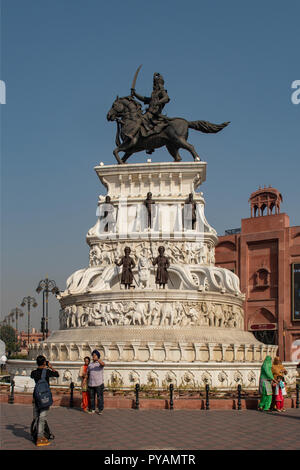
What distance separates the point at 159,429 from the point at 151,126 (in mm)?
26390

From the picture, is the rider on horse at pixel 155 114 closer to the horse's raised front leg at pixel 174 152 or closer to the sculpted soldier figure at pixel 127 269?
the horse's raised front leg at pixel 174 152

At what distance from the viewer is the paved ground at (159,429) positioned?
1254cm

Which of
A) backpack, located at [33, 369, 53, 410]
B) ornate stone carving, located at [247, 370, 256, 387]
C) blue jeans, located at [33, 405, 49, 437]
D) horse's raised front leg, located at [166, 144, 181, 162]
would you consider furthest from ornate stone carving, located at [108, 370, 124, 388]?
horse's raised front leg, located at [166, 144, 181, 162]

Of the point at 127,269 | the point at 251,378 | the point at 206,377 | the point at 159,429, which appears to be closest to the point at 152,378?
the point at 206,377

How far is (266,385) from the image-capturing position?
1805cm

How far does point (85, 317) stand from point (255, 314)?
3360cm

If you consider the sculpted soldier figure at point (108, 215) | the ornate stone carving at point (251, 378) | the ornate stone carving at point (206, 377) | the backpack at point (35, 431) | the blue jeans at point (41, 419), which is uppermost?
the sculpted soldier figure at point (108, 215)

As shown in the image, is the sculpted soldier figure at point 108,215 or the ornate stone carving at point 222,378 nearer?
the ornate stone carving at point 222,378

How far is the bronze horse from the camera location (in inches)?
1468

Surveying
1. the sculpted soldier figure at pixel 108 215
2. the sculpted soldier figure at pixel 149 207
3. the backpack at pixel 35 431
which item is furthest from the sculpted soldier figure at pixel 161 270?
the backpack at pixel 35 431

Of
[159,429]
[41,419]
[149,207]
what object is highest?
[149,207]

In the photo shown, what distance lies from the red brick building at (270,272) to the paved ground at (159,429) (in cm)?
4154

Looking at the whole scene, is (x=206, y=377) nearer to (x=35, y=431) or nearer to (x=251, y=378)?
(x=251, y=378)
